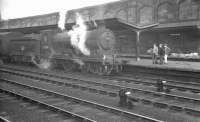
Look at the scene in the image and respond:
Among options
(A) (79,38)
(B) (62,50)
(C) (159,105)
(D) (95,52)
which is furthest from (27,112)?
(B) (62,50)

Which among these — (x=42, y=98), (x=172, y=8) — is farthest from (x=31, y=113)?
(x=172, y=8)

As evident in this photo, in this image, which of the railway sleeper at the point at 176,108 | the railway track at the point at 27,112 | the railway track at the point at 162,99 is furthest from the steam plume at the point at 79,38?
the railway sleeper at the point at 176,108

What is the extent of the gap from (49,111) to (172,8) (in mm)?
21857

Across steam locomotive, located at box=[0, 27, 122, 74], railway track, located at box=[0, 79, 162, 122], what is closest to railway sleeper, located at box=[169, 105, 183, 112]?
railway track, located at box=[0, 79, 162, 122]

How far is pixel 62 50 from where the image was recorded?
21.0 m

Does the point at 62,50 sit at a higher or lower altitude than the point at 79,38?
lower

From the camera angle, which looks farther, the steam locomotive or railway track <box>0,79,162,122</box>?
the steam locomotive

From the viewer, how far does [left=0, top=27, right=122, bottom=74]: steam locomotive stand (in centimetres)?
1775

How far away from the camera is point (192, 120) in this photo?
8.12 m

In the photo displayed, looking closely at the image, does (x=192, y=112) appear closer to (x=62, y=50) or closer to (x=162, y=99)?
(x=162, y=99)

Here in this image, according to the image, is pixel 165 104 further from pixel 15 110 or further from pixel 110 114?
pixel 15 110

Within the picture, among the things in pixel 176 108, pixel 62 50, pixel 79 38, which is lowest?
pixel 176 108

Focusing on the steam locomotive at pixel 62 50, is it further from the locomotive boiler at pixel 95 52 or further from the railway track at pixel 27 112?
the railway track at pixel 27 112

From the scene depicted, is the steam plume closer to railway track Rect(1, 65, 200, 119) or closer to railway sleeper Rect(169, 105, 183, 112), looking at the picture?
railway track Rect(1, 65, 200, 119)
